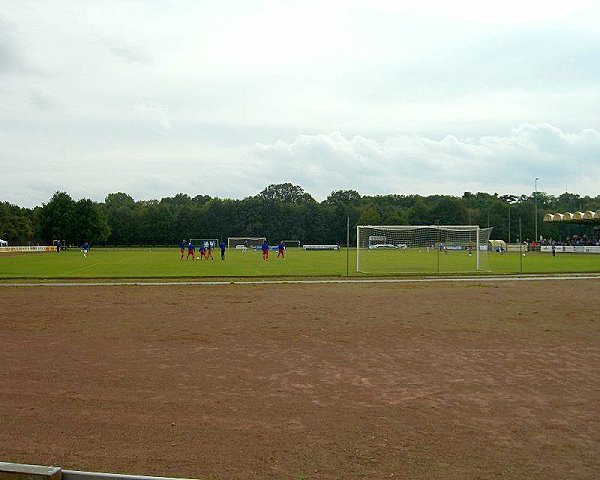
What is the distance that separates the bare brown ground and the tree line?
105523mm

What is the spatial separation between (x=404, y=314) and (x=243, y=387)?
891 centimetres

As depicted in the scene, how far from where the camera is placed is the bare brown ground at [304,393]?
6.10 metres

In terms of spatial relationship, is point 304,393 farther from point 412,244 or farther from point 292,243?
point 292,243

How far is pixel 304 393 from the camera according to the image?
862 cm

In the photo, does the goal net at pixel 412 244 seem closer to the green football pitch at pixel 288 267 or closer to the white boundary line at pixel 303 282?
the green football pitch at pixel 288 267

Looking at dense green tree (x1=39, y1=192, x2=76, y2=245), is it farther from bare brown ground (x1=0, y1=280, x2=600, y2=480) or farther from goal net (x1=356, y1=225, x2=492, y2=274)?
bare brown ground (x1=0, y1=280, x2=600, y2=480)

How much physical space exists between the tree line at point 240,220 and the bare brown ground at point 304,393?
105523 mm

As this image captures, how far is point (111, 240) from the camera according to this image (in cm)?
13200

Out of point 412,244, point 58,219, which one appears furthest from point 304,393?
point 58,219

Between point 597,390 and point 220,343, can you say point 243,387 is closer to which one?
point 220,343

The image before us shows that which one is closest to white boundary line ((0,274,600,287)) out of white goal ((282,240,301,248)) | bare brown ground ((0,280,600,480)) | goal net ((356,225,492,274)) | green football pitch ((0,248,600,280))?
green football pitch ((0,248,600,280))

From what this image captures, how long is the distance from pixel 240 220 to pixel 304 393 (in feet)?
436

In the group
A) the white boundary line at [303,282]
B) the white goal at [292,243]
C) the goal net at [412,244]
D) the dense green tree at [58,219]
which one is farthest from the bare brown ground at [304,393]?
the white goal at [292,243]

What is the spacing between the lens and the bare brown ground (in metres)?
6.10
